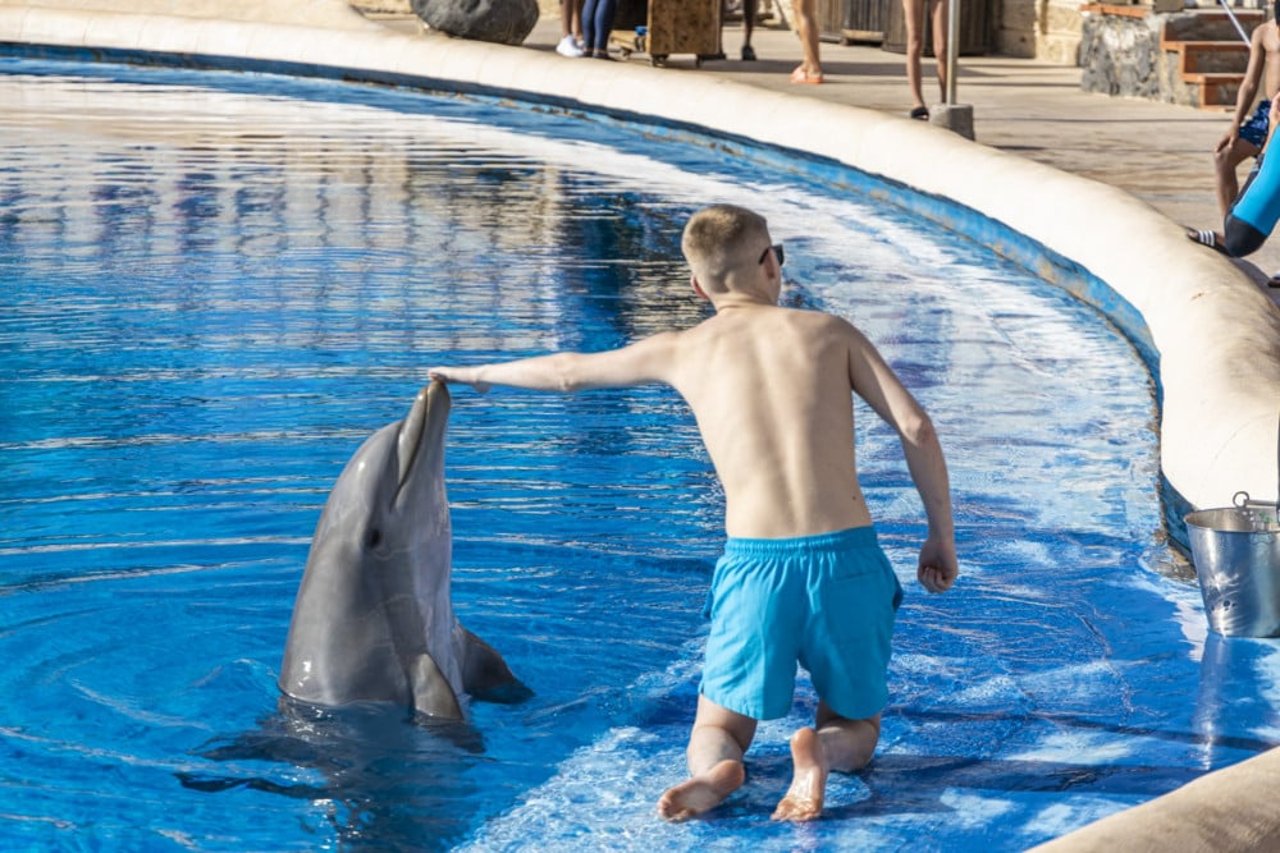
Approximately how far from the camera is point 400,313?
30.0 feet

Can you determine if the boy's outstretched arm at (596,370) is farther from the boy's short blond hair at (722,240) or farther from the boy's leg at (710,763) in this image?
the boy's leg at (710,763)

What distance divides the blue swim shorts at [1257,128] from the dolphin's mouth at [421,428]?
5.12m

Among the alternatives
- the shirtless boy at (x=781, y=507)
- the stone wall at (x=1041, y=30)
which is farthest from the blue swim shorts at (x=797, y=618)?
the stone wall at (x=1041, y=30)

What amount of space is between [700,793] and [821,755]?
24cm

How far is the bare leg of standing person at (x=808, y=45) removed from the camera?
601 inches

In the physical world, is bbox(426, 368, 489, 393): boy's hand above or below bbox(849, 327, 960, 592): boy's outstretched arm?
above

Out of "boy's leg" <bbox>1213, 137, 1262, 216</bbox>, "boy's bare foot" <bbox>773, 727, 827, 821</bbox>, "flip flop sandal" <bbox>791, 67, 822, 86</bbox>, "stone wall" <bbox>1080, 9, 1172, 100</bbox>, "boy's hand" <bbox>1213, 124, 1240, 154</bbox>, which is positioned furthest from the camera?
"flip flop sandal" <bbox>791, 67, 822, 86</bbox>

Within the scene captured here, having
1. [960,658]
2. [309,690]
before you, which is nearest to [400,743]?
[309,690]

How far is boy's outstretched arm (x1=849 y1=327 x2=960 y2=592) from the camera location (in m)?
3.85

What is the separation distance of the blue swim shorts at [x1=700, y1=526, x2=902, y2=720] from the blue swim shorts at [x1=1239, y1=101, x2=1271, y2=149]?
4959mm

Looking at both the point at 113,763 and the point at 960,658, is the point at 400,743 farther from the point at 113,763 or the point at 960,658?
the point at 960,658

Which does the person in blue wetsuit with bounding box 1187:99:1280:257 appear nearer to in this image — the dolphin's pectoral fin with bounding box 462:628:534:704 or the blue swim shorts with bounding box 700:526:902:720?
the blue swim shorts with bounding box 700:526:902:720

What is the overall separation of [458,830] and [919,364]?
4.37 m

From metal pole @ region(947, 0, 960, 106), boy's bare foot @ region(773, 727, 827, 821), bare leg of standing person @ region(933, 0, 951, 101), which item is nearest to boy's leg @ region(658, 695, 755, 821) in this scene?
boy's bare foot @ region(773, 727, 827, 821)
